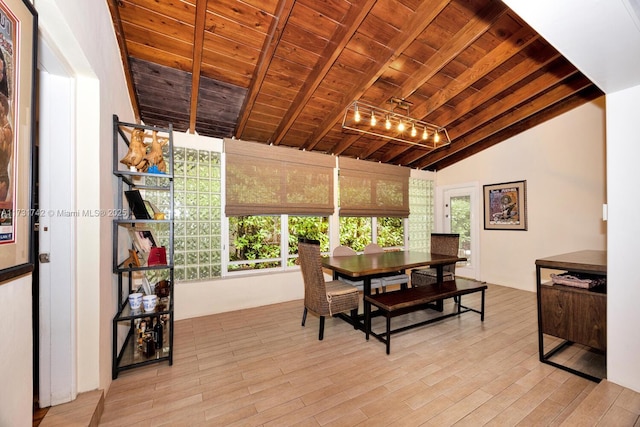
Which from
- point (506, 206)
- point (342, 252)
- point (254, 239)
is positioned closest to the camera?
point (342, 252)

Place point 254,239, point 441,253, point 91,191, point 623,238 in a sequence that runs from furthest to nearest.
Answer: point 254,239, point 441,253, point 623,238, point 91,191

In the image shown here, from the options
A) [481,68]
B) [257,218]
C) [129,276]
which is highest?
[481,68]

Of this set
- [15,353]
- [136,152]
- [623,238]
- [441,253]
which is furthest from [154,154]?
[441,253]

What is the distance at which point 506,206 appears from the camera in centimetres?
471

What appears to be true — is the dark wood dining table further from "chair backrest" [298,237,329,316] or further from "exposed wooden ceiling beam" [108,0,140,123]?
"exposed wooden ceiling beam" [108,0,140,123]

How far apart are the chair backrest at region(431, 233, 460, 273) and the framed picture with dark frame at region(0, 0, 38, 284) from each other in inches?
164

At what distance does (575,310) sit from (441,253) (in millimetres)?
1820

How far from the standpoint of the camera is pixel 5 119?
0.86m

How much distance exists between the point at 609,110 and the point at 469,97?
1.80 m

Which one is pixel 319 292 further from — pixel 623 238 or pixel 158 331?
pixel 623 238

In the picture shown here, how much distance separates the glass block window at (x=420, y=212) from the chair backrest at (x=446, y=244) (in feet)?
4.83

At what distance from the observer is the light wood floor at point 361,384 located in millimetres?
1651

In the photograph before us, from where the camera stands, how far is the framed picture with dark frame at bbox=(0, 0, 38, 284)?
85 cm

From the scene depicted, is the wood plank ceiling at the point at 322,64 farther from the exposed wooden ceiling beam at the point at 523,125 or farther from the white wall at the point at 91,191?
the white wall at the point at 91,191
